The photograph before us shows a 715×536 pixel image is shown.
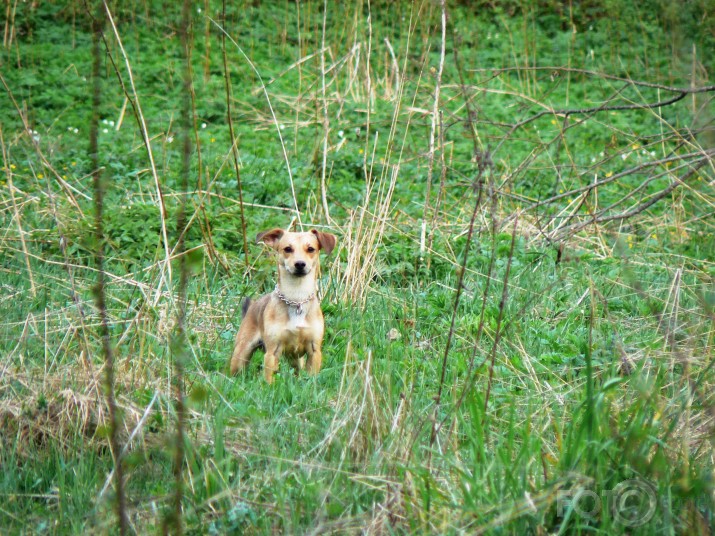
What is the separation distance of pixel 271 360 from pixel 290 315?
311 mm

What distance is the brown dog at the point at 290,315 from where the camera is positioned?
205 inches

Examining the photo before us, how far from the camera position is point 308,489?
10.2ft

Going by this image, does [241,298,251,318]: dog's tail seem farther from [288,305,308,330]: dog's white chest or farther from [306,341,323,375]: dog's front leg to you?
[306,341,323,375]: dog's front leg

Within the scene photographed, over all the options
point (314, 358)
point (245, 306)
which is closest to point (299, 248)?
point (245, 306)

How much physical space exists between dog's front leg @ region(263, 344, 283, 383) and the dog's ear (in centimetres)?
73

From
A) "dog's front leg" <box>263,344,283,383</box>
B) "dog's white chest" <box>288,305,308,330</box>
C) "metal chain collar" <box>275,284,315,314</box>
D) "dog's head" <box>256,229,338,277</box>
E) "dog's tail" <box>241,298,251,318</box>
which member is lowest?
"dog's front leg" <box>263,344,283,383</box>

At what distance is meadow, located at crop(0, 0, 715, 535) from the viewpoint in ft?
9.49

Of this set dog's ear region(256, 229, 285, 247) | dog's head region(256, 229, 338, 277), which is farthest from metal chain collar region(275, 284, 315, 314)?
→ dog's ear region(256, 229, 285, 247)

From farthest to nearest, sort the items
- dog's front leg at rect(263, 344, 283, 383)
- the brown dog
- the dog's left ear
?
the dog's left ear, the brown dog, dog's front leg at rect(263, 344, 283, 383)

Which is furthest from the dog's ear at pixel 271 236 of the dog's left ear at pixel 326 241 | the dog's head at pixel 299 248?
the dog's left ear at pixel 326 241

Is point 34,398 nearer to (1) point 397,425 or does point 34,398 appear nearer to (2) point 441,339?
(1) point 397,425

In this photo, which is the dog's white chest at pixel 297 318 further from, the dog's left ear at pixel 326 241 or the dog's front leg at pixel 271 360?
the dog's left ear at pixel 326 241

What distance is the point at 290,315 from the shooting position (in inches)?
208

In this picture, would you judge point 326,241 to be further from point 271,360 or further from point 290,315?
point 271,360
